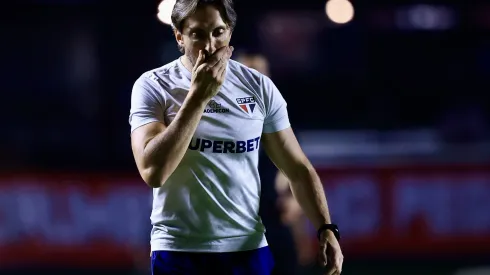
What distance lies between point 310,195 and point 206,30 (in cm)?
76

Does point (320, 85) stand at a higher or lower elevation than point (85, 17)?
lower

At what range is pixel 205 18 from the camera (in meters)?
3.42

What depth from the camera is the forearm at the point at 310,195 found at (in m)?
3.73

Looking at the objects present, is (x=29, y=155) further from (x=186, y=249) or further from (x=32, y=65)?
(x=186, y=249)

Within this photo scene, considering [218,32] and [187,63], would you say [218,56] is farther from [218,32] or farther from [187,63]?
[187,63]

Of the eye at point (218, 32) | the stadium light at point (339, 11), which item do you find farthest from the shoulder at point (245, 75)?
the stadium light at point (339, 11)

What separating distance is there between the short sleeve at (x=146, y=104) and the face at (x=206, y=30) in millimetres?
209

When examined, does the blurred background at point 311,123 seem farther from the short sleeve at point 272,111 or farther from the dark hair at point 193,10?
the dark hair at point 193,10

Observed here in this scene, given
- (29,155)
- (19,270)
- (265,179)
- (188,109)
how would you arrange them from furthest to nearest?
(29,155) < (19,270) < (265,179) < (188,109)

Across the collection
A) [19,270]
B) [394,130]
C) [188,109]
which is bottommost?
[19,270]

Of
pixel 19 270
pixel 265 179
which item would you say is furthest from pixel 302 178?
pixel 19 270

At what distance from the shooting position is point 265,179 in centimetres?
529

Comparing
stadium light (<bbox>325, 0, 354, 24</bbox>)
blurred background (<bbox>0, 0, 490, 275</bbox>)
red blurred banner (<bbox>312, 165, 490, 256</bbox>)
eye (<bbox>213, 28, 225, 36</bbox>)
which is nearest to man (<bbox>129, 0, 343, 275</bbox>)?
eye (<bbox>213, 28, 225, 36</bbox>)

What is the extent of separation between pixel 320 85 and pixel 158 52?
1973 millimetres
